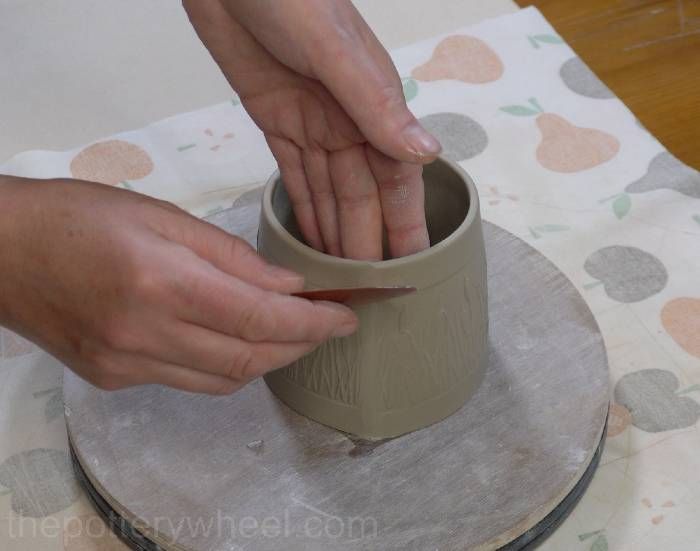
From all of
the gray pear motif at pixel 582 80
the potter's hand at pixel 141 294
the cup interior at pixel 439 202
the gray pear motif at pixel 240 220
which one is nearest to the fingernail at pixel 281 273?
the potter's hand at pixel 141 294

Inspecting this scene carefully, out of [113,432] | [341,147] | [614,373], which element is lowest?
[614,373]

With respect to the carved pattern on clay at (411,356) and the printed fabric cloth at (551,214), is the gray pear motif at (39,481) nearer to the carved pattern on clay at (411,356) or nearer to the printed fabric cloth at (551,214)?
the printed fabric cloth at (551,214)

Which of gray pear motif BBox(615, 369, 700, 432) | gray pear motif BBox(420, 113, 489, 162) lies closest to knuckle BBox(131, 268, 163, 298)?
gray pear motif BBox(615, 369, 700, 432)

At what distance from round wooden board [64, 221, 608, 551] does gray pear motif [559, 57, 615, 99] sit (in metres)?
0.38

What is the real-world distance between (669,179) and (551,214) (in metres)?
0.12

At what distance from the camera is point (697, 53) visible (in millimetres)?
1155

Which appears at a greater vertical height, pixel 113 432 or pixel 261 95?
pixel 261 95

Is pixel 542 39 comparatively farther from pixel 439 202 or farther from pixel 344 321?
pixel 344 321

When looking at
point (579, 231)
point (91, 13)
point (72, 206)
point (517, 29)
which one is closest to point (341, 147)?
point (72, 206)

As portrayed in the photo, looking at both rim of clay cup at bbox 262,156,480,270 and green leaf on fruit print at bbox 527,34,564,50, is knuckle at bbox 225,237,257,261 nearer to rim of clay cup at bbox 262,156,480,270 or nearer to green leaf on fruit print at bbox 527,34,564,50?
rim of clay cup at bbox 262,156,480,270

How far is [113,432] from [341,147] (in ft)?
0.86

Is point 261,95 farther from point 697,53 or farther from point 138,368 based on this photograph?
point 697,53

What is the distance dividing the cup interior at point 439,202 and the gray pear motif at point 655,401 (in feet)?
0.63

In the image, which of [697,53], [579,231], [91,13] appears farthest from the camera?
[91,13]
